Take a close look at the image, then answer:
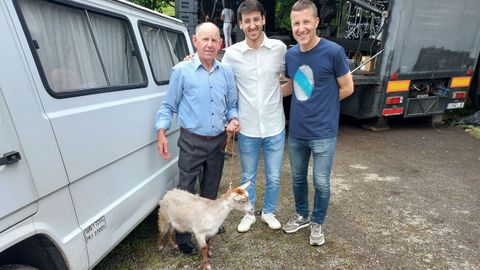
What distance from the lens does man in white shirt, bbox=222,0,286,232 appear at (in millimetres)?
2814

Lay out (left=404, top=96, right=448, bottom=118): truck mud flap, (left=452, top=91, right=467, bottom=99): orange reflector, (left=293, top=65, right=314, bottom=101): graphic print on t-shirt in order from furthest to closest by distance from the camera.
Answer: (left=452, top=91, right=467, bottom=99): orange reflector < (left=404, top=96, right=448, bottom=118): truck mud flap < (left=293, top=65, right=314, bottom=101): graphic print on t-shirt

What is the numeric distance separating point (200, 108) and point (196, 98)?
3.2 inches

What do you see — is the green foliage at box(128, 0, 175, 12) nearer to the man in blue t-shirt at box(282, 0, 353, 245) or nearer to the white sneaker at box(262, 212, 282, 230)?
the man in blue t-shirt at box(282, 0, 353, 245)

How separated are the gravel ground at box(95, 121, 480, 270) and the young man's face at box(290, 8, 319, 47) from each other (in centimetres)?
146

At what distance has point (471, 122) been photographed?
7.33 m

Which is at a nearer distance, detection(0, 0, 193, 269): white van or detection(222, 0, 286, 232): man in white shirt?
detection(0, 0, 193, 269): white van

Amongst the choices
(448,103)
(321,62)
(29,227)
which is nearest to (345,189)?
(321,62)

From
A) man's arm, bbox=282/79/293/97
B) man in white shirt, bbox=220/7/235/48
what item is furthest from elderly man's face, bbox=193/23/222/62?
man in white shirt, bbox=220/7/235/48

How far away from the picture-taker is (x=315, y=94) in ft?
9.05

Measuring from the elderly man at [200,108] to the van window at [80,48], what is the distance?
375 mm

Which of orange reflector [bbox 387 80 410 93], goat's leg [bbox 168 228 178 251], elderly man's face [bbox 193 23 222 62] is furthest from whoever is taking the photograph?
orange reflector [bbox 387 80 410 93]

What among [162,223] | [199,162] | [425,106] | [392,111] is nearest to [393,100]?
[392,111]

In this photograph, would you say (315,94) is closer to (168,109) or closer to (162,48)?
(168,109)

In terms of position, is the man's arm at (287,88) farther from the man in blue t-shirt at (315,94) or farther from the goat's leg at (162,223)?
the goat's leg at (162,223)
